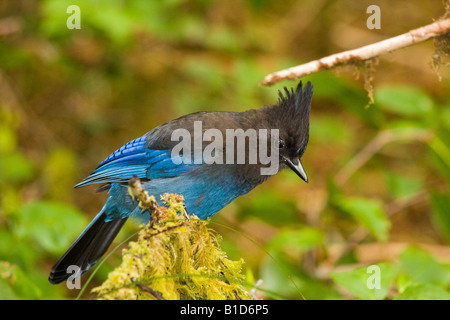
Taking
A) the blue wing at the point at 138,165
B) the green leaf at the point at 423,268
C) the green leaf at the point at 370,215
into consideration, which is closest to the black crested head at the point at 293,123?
the blue wing at the point at 138,165

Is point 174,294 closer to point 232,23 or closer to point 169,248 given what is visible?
point 169,248

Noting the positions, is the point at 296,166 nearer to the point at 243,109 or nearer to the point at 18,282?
the point at 18,282

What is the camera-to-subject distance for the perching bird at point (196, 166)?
3.26 meters

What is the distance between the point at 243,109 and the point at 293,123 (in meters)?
3.27

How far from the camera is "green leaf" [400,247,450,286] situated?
11.5 ft

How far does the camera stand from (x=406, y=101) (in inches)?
179

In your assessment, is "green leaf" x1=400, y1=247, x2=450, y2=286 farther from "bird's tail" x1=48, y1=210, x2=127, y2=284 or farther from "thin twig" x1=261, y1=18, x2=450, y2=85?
"bird's tail" x1=48, y1=210, x2=127, y2=284

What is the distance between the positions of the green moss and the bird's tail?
1.36 metres

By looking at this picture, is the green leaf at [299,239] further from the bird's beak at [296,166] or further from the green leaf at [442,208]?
the green leaf at [442,208]

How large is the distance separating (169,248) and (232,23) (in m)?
6.32

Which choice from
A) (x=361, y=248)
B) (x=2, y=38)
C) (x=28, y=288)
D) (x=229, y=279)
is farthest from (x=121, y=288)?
(x=2, y=38)

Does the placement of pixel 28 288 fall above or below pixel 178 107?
below

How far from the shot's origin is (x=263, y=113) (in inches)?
137

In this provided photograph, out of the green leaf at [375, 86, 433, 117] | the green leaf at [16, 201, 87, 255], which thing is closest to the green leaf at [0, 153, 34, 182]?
the green leaf at [16, 201, 87, 255]
